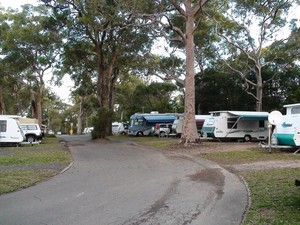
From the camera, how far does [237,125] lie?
3097 cm

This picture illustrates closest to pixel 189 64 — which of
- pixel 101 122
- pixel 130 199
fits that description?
pixel 101 122

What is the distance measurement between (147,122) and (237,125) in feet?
49.5

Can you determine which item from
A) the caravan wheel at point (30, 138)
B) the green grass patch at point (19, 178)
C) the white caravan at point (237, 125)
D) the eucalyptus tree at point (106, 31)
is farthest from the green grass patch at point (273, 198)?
the caravan wheel at point (30, 138)

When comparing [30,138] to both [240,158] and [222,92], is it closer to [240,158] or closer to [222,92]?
[240,158]

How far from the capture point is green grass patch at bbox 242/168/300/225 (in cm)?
645

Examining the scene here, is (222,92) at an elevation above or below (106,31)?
below

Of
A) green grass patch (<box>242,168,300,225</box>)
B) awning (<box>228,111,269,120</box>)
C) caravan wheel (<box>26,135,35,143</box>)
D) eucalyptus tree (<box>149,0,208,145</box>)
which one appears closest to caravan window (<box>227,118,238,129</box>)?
awning (<box>228,111,269,120</box>)

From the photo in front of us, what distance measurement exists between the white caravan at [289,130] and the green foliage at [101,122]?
17.6 meters

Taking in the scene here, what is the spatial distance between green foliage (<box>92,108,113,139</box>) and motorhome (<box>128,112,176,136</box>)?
29.1 feet

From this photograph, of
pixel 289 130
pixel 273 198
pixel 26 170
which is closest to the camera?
pixel 273 198

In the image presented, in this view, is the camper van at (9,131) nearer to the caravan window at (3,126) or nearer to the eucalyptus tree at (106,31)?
the caravan window at (3,126)

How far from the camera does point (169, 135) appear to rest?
4050 centimetres

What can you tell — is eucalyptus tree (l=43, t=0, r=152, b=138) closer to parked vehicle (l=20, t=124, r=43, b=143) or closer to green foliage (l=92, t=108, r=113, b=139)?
green foliage (l=92, t=108, r=113, b=139)

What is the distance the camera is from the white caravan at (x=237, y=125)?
30453 millimetres
